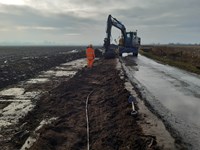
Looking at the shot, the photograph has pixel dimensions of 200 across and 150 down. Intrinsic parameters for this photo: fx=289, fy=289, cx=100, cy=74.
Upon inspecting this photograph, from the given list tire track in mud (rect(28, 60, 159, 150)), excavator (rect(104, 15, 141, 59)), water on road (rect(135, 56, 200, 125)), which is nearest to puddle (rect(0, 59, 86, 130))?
tire track in mud (rect(28, 60, 159, 150))

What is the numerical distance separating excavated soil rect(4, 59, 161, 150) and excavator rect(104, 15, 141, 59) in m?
19.8

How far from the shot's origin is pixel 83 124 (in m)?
9.62

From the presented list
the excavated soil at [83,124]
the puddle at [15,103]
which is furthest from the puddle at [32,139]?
the puddle at [15,103]

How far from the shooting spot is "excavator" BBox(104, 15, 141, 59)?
33.7m

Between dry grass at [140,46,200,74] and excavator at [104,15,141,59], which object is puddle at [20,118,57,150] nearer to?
dry grass at [140,46,200,74]

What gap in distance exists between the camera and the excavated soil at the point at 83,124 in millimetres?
7555

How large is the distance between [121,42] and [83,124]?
3277 centimetres

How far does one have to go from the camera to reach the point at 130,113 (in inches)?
385

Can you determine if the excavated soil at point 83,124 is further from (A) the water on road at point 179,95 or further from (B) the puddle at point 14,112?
(A) the water on road at point 179,95

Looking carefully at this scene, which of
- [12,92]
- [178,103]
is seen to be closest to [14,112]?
[12,92]

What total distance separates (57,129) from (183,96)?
21.6 feet

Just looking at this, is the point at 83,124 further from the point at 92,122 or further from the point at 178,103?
the point at 178,103

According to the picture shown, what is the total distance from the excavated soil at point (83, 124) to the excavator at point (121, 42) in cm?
1984

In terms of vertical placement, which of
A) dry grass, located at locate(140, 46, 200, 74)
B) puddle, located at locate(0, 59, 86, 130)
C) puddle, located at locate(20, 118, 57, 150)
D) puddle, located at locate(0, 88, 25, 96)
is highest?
puddle, located at locate(20, 118, 57, 150)
